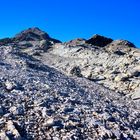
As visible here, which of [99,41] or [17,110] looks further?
[99,41]

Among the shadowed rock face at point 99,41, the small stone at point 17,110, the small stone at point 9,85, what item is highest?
the shadowed rock face at point 99,41

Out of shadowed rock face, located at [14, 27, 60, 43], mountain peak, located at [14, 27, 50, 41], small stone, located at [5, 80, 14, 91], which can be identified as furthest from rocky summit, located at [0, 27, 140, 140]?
mountain peak, located at [14, 27, 50, 41]

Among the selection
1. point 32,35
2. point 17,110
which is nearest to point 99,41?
point 32,35

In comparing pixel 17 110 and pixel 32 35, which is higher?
pixel 32 35

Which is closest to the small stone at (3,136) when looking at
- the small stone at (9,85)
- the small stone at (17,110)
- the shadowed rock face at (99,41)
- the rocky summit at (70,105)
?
the rocky summit at (70,105)

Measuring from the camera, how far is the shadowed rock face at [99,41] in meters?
53.3

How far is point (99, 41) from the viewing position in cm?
5406

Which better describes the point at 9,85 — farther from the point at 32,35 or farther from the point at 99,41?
the point at 32,35

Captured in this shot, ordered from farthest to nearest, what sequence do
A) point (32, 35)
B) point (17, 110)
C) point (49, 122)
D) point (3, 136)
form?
point (32, 35) → point (17, 110) → point (49, 122) → point (3, 136)

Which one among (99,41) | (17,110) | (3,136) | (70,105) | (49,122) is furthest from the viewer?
(99,41)

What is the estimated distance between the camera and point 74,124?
16578 mm

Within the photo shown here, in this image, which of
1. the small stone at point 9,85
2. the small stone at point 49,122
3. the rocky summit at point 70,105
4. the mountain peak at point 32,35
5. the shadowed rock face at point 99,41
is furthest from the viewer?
the mountain peak at point 32,35

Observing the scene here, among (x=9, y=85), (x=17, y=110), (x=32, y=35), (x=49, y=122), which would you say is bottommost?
(x=49, y=122)

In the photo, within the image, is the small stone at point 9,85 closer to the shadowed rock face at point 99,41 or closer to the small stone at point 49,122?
the small stone at point 49,122
